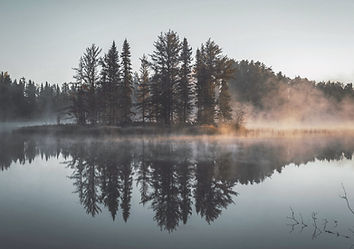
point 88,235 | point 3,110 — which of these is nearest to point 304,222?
point 88,235

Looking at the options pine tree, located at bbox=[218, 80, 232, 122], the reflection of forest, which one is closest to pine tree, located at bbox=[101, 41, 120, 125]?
pine tree, located at bbox=[218, 80, 232, 122]

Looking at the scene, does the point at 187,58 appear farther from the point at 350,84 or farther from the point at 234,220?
the point at 350,84

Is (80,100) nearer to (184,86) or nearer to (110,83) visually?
(110,83)

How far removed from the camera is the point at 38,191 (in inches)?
455

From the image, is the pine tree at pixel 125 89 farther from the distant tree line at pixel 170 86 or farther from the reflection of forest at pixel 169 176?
the reflection of forest at pixel 169 176

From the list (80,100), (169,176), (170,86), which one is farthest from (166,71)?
(169,176)

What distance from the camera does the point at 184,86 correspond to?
44938mm

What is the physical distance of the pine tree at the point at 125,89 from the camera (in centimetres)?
4666

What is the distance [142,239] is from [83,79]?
49052 mm

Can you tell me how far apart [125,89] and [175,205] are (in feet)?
133

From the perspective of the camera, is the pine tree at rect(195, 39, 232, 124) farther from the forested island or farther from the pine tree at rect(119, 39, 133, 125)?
the pine tree at rect(119, 39, 133, 125)

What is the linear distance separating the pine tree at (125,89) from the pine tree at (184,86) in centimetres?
877

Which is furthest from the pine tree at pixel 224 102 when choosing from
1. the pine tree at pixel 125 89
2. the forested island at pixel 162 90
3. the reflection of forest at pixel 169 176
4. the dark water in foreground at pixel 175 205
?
the dark water in foreground at pixel 175 205

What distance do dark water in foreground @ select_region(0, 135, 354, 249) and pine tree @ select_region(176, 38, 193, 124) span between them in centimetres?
2782
